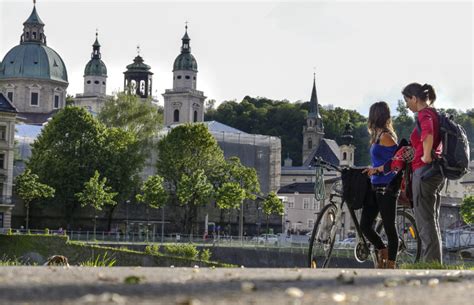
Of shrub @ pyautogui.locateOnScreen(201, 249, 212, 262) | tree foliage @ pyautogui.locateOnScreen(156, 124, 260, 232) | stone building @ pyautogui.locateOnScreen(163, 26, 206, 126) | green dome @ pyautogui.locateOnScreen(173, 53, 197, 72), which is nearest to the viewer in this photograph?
shrub @ pyautogui.locateOnScreen(201, 249, 212, 262)

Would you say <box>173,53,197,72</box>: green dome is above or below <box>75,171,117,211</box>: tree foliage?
above

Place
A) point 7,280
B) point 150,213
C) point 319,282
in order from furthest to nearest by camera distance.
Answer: point 150,213 → point 319,282 → point 7,280

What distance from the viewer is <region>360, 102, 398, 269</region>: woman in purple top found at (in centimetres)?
1112

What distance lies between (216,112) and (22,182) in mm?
103060

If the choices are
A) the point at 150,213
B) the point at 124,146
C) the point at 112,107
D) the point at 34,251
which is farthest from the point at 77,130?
the point at 34,251

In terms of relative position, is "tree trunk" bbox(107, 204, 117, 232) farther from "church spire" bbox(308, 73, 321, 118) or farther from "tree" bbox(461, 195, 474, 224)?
"church spire" bbox(308, 73, 321, 118)

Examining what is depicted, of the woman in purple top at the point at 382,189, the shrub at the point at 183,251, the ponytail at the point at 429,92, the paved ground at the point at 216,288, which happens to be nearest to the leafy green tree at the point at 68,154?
the shrub at the point at 183,251

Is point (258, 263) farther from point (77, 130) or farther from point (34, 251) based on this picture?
point (77, 130)

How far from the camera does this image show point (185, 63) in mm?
159125

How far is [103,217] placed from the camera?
91.7 meters

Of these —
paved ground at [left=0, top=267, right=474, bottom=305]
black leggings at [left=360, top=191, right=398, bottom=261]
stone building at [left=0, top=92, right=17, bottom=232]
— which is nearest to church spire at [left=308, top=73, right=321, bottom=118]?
stone building at [left=0, top=92, right=17, bottom=232]

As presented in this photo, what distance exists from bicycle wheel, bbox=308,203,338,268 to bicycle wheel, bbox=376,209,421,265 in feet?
2.38

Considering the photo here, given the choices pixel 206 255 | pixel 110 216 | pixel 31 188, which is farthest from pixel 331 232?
pixel 110 216

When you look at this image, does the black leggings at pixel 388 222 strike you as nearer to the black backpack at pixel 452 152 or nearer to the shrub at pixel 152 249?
the black backpack at pixel 452 152
